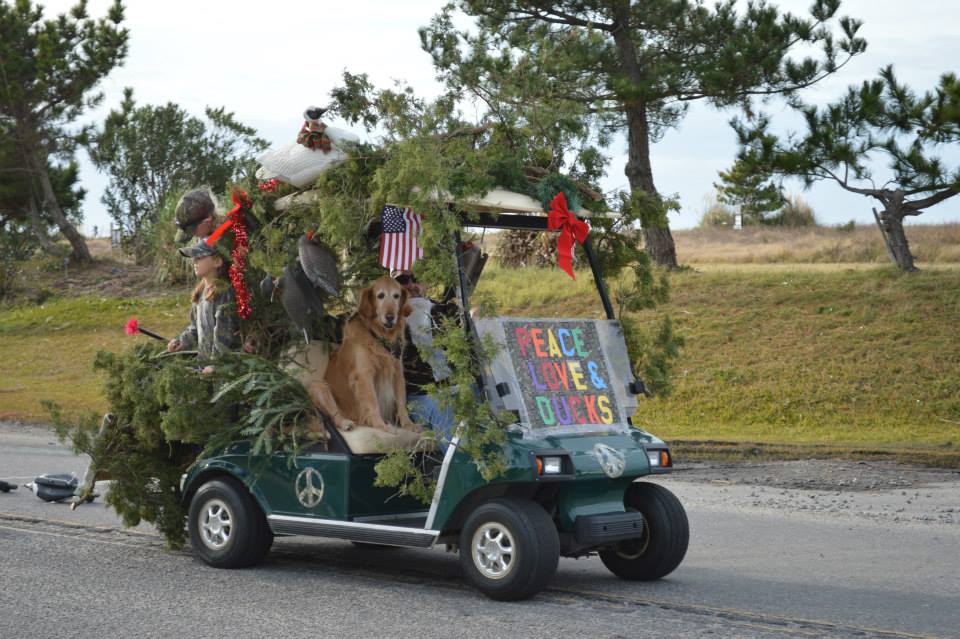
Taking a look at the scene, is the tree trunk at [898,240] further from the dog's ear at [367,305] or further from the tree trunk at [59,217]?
the tree trunk at [59,217]

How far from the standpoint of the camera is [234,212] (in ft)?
27.3

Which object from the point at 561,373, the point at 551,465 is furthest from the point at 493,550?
the point at 561,373

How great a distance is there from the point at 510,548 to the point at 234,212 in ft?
9.83

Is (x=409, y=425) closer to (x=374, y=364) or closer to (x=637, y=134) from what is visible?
(x=374, y=364)

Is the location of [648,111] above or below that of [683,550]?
above

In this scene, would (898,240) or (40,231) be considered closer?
(898,240)

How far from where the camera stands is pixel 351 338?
327 inches

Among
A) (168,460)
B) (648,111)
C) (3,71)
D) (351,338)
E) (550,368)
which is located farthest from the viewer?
(3,71)

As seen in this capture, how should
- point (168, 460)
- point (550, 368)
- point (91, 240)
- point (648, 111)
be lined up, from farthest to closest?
1. point (91, 240)
2. point (648, 111)
3. point (168, 460)
4. point (550, 368)

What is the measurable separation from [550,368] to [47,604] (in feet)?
10.4

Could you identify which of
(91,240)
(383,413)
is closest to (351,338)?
(383,413)

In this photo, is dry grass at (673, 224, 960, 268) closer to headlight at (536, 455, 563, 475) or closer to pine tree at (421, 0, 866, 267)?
pine tree at (421, 0, 866, 267)

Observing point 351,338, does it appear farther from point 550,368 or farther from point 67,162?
point 67,162

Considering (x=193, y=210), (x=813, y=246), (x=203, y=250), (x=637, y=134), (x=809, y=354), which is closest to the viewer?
(x=203, y=250)
